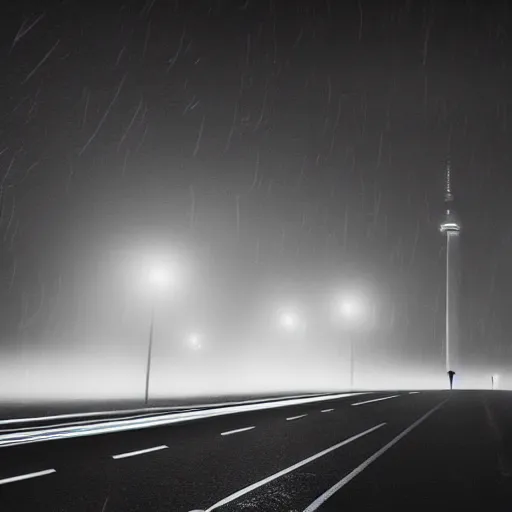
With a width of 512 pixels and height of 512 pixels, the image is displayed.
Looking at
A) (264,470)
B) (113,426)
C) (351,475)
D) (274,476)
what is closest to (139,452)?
(264,470)

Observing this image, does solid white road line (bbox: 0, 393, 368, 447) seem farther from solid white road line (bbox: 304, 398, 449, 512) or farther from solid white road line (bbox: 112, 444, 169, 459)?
solid white road line (bbox: 304, 398, 449, 512)

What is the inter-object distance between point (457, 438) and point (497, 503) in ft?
24.1

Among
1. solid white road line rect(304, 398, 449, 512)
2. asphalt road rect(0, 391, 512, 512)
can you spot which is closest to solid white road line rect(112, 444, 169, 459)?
asphalt road rect(0, 391, 512, 512)

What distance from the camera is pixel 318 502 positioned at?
7.04 m

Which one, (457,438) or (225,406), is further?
(225,406)

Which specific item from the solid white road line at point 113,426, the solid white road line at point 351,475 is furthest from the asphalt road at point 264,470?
the solid white road line at point 113,426

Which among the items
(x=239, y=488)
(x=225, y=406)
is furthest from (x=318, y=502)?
(x=225, y=406)

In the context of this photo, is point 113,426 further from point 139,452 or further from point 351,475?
point 351,475

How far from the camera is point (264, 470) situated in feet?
30.1

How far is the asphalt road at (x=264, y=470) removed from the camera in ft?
22.9

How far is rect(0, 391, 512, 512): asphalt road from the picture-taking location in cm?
698

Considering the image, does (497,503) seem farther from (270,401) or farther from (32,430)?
(270,401)

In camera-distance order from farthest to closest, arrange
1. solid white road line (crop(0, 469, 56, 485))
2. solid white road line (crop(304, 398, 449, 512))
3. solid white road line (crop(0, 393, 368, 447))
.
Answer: solid white road line (crop(0, 393, 368, 447))
solid white road line (crop(0, 469, 56, 485))
solid white road line (crop(304, 398, 449, 512))

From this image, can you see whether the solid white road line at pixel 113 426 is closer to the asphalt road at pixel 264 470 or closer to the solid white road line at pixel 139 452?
the asphalt road at pixel 264 470
